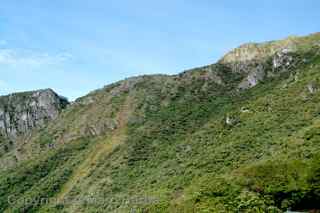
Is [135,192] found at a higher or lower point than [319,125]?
lower

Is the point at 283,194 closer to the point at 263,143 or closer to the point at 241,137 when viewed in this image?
the point at 263,143

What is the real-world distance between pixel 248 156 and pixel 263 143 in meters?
9.03

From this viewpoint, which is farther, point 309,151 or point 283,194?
point 309,151

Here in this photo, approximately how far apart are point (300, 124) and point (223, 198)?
94.2m

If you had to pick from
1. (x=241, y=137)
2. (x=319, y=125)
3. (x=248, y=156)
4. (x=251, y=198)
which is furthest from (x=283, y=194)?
(x=241, y=137)

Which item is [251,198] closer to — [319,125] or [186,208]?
[186,208]

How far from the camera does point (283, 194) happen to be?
3802 inches

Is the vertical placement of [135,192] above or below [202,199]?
below

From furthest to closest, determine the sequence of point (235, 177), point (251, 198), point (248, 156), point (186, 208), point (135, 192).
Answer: point (135, 192)
point (248, 156)
point (235, 177)
point (186, 208)
point (251, 198)

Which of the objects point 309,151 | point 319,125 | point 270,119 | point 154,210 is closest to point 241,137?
point 270,119

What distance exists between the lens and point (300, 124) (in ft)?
599

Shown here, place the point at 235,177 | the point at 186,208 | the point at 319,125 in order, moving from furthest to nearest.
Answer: the point at 319,125 < the point at 235,177 < the point at 186,208

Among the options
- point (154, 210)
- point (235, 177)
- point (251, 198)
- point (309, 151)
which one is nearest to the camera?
point (251, 198)

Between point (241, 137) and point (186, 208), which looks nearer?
point (186, 208)
